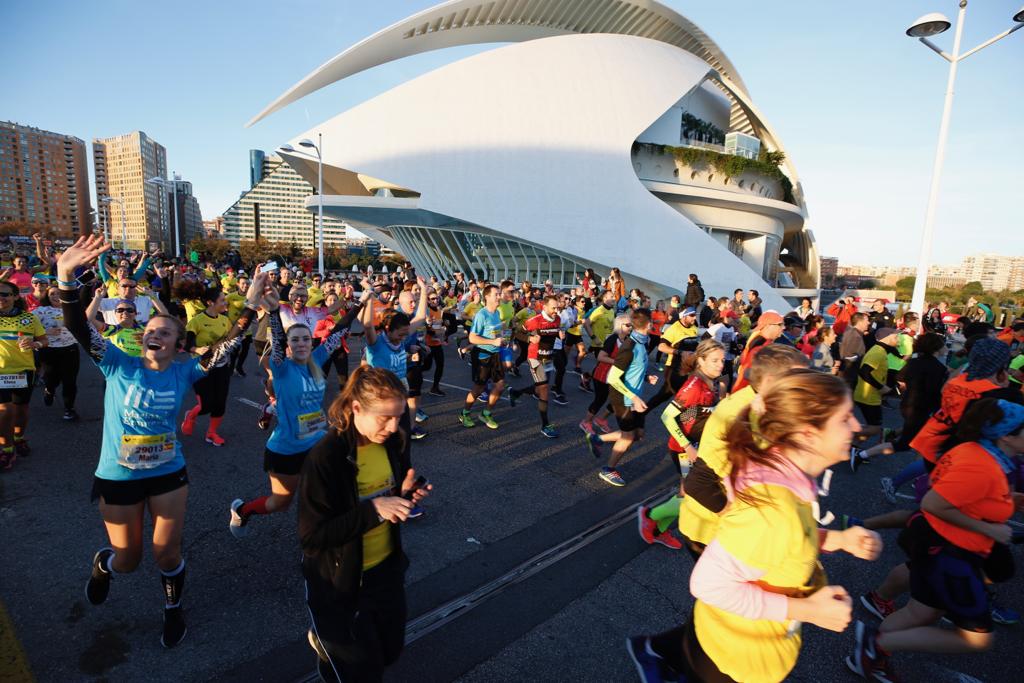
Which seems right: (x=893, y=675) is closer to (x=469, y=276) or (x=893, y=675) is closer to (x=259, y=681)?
(x=259, y=681)

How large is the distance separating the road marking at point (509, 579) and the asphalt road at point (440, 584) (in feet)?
0.04

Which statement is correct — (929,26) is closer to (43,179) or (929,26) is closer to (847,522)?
(847,522)

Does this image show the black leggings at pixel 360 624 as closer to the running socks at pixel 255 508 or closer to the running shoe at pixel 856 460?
the running socks at pixel 255 508

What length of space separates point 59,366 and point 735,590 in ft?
25.1

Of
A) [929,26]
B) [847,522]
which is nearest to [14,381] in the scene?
[847,522]

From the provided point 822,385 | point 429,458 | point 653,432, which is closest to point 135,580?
point 429,458

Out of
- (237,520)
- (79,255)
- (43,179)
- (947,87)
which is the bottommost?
(237,520)

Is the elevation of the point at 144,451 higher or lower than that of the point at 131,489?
higher

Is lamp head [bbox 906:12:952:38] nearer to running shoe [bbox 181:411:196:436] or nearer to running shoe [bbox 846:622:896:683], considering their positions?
running shoe [bbox 846:622:896:683]

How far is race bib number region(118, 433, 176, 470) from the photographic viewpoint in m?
2.68

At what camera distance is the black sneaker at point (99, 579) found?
2805 mm

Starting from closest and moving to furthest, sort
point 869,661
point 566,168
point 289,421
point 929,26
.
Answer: point 869,661
point 289,421
point 929,26
point 566,168

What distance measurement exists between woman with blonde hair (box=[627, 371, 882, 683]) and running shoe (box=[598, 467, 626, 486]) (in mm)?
3369

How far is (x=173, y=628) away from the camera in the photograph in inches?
107
